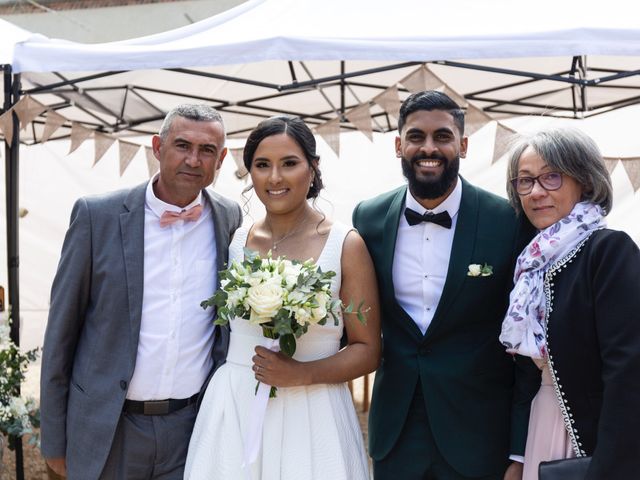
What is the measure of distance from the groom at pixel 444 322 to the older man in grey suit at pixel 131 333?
73 cm

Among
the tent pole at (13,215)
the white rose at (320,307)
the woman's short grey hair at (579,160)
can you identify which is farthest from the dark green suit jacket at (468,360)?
the tent pole at (13,215)

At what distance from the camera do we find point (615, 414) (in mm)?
2193

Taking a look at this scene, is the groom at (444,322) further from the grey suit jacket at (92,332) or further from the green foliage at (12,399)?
the green foliage at (12,399)

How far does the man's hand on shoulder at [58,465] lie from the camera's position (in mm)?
2875

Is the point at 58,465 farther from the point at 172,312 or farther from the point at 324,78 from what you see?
the point at 324,78

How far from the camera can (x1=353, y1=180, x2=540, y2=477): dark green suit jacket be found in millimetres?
2703

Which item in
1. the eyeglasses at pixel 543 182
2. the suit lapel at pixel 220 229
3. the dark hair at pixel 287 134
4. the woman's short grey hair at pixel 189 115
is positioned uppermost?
the woman's short grey hair at pixel 189 115

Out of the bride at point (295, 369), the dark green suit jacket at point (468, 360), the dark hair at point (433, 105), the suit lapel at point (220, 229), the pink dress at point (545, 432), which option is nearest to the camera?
the pink dress at point (545, 432)

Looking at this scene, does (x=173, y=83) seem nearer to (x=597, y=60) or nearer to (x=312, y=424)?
(x=597, y=60)

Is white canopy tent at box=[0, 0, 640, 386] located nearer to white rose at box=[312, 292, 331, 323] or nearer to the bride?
the bride

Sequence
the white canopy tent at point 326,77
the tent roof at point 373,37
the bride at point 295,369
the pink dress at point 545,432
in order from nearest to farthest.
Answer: the pink dress at point 545,432 → the bride at point 295,369 → the tent roof at point 373,37 → the white canopy tent at point 326,77

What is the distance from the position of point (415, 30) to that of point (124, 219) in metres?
2.33

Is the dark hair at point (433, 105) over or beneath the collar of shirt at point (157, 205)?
over

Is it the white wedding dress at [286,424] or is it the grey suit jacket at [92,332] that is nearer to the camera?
the white wedding dress at [286,424]
